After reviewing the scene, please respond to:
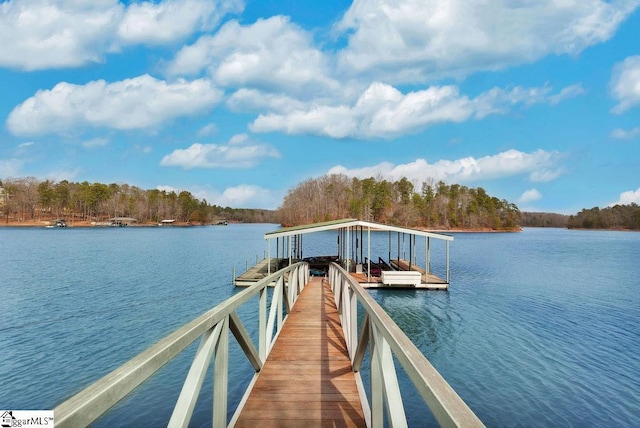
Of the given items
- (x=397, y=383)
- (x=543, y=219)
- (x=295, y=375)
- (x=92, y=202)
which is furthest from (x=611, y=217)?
(x=92, y=202)

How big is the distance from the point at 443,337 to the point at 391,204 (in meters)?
84.5

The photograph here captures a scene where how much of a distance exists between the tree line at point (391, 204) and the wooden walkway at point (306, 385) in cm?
8120

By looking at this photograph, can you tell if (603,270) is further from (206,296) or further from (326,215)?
(326,215)

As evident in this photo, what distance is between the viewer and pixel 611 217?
120 meters

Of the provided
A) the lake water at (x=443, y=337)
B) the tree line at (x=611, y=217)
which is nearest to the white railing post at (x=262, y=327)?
the lake water at (x=443, y=337)

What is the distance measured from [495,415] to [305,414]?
5.60 meters

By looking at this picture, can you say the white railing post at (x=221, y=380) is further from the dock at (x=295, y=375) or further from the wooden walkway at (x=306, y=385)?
the wooden walkway at (x=306, y=385)

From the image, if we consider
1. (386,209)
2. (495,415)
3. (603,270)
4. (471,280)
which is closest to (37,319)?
(495,415)

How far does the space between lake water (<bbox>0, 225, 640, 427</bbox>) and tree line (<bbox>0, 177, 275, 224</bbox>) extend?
95.0 meters

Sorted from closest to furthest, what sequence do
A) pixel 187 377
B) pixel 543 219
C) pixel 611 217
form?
pixel 187 377 → pixel 611 217 → pixel 543 219

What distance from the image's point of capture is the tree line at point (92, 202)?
322 feet

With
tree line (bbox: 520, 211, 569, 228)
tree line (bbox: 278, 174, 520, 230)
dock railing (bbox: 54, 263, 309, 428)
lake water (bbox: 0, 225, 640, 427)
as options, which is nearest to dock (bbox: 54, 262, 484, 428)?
dock railing (bbox: 54, 263, 309, 428)

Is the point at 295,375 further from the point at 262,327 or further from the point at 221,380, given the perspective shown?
the point at 221,380

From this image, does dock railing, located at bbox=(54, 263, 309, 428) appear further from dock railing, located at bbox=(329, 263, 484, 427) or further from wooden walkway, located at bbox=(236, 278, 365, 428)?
dock railing, located at bbox=(329, 263, 484, 427)
